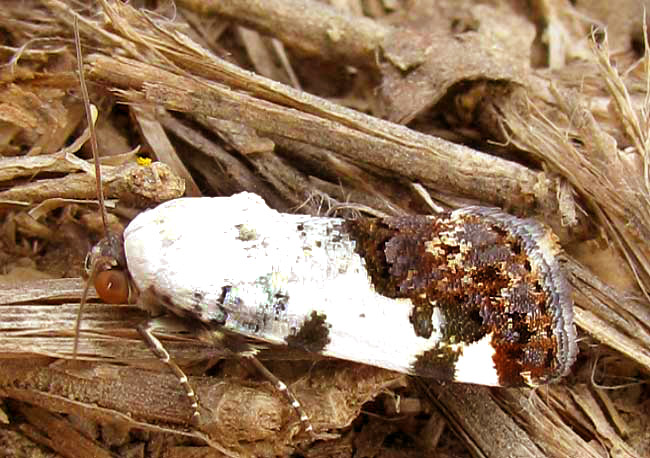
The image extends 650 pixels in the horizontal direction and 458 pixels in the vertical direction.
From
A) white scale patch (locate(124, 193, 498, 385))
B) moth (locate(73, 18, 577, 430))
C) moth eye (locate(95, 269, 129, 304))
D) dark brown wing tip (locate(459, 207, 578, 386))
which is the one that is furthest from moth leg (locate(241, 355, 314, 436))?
dark brown wing tip (locate(459, 207, 578, 386))

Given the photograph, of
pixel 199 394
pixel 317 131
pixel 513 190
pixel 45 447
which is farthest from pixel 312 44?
pixel 45 447

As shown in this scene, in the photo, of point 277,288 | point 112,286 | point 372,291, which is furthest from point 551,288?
point 112,286

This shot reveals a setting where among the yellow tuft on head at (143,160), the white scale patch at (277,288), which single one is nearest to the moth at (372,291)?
the white scale patch at (277,288)

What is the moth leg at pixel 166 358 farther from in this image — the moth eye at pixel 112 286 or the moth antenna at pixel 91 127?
the moth antenna at pixel 91 127

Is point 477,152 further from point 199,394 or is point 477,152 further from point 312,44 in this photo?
point 199,394

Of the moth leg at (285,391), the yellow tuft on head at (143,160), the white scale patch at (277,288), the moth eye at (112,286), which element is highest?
the yellow tuft on head at (143,160)

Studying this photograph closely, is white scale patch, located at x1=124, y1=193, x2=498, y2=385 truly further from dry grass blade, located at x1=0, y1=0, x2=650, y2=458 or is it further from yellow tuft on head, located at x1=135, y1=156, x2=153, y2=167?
yellow tuft on head, located at x1=135, y1=156, x2=153, y2=167

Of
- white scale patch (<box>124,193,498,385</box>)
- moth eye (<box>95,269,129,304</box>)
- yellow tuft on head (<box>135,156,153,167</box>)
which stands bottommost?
moth eye (<box>95,269,129,304</box>)

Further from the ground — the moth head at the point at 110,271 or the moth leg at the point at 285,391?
the moth head at the point at 110,271
